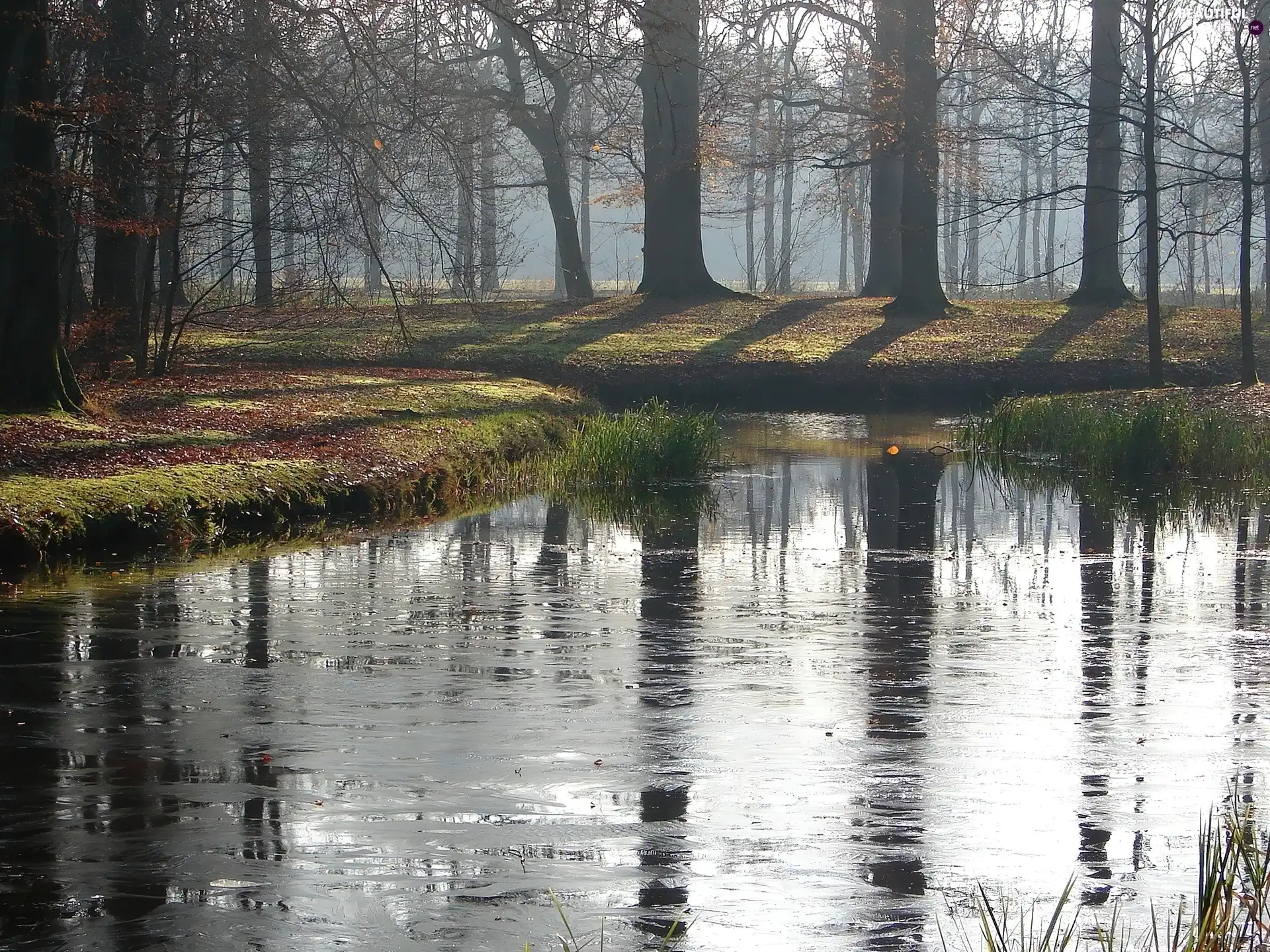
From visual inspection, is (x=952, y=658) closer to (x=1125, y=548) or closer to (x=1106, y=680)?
(x=1106, y=680)

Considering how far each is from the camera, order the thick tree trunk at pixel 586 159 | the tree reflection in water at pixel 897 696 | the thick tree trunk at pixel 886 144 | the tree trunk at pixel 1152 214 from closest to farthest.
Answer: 1. the tree reflection in water at pixel 897 696
2. the tree trunk at pixel 1152 214
3. the thick tree trunk at pixel 886 144
4. the thick tree trunk at pixel 586 159

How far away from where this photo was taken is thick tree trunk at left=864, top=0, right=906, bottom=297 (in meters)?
28.3

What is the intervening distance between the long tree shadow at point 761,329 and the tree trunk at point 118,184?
927 cm

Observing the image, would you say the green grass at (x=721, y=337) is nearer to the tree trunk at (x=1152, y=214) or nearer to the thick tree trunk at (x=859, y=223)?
the tree trunk at (x=1152, y=214)

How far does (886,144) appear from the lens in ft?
92.7

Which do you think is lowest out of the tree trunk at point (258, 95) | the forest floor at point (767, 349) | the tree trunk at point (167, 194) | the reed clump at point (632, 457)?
the reed clump at point (632, 457)

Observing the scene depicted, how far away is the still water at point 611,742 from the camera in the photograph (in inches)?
181

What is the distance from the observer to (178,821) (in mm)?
5234

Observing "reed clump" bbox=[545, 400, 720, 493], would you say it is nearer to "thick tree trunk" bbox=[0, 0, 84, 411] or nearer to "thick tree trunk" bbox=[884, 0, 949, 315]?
"thick tree trunk" bbox=[0, 0, 84, 411]

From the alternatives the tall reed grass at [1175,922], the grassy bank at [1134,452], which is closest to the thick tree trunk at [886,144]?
the grassy bank at [1134,452]

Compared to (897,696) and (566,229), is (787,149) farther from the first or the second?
(897,696)

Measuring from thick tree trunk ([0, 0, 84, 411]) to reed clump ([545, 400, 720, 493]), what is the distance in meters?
4.69

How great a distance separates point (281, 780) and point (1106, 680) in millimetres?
4093

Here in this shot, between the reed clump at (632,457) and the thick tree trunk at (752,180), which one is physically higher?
the thick tree trunk at (752,180)
